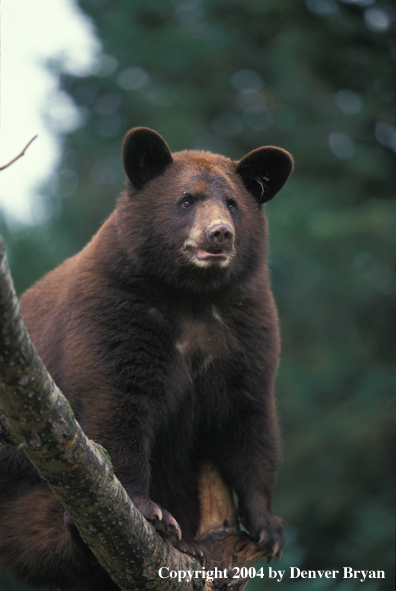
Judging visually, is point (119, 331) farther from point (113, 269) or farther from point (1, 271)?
point (1, 271)

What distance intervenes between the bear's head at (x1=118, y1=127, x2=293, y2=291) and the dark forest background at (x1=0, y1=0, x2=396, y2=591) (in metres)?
5.13

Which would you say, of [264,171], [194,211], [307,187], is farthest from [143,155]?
[307,187]

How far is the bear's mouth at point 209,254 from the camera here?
424 cm

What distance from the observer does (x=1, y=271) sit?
2.28 meters

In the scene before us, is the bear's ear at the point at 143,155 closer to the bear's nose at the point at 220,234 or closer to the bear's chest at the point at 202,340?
the bear's nose at the point at 220,234

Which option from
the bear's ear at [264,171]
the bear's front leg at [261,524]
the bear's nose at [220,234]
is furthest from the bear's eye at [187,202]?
the bear's front leg at [261,524]

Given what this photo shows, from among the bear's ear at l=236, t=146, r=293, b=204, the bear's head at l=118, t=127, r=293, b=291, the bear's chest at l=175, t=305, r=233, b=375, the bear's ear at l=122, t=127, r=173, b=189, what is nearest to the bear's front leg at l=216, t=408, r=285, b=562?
the bear's chest at l=175, t=305, r=233, b=375

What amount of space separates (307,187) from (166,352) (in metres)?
9.44

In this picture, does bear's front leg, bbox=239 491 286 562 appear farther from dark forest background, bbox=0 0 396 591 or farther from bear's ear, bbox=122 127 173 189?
dark forest background, bbox=0 0 396 591

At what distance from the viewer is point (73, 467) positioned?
2988 millimetres

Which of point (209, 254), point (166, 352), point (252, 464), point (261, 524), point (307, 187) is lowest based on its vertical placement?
point (307, 187)

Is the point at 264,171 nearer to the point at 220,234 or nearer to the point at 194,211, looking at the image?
the point at 194,211

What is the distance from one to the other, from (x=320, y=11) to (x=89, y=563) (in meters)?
10.9

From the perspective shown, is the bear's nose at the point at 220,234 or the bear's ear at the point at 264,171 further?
the bear's ear at the point at 264,171
